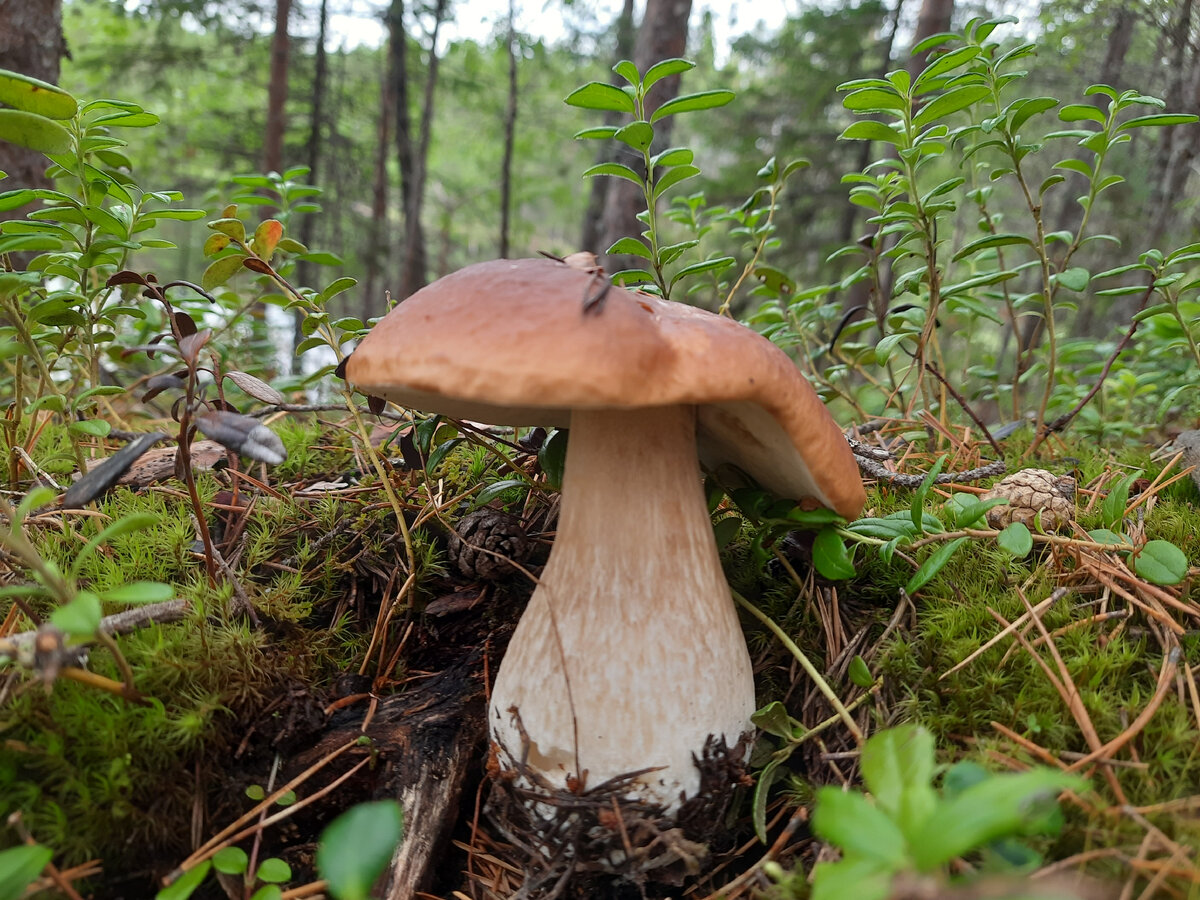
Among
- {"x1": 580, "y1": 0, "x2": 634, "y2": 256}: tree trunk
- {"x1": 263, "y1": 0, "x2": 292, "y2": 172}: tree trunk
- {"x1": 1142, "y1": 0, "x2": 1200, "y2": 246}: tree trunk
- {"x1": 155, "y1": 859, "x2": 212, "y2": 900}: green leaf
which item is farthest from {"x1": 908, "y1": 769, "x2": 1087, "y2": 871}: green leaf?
{"x1": 580, "y1": 0, "x2": 634, "y2": 256}: tree trunk

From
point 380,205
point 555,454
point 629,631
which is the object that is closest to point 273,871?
point 629,631

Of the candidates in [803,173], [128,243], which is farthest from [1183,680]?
[803,173]

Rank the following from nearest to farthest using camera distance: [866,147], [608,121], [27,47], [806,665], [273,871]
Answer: [273,871]
[806,665]
[27,47]
[866,147]
[608,121]

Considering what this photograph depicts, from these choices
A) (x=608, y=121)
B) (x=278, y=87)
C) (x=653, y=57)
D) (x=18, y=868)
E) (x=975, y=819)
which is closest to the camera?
(x=975, y=819)

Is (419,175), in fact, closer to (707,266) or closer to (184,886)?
(707,266)

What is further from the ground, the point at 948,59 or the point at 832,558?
the point at 948,59

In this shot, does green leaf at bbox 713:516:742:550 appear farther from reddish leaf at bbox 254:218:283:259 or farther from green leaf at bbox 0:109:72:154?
green leaf at bbox 0:109:72:154

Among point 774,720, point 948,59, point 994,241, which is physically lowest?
point 774,720
